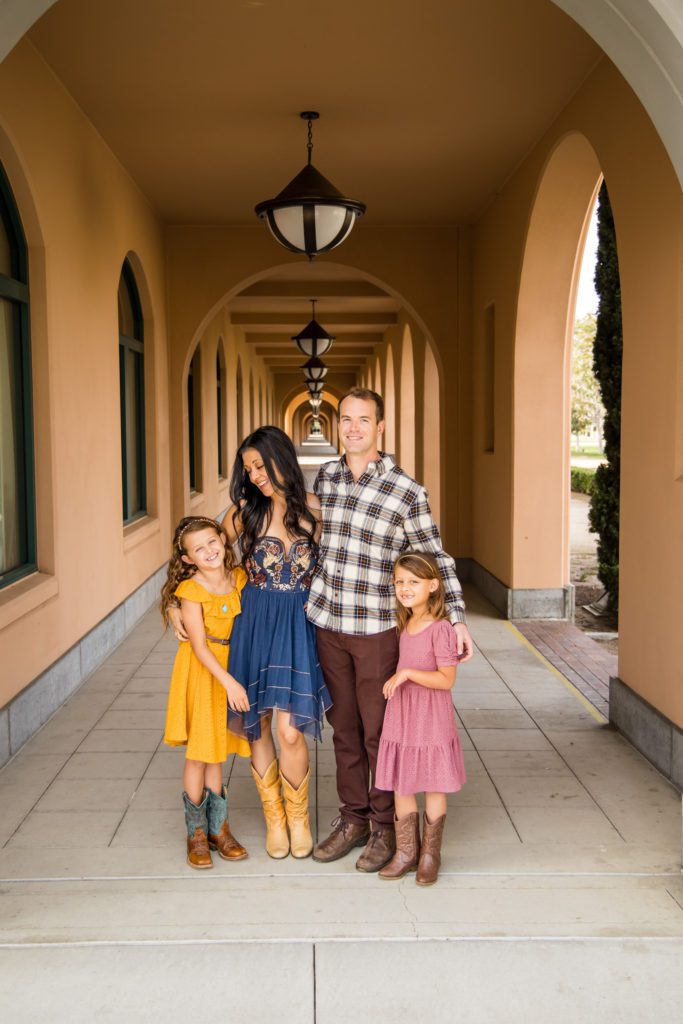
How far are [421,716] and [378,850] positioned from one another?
1.80ft

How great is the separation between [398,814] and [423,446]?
28.9 ft

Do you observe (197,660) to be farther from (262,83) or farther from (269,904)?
Result: (262,83)

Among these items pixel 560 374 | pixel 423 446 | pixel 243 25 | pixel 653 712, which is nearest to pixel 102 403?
pixel 243 25

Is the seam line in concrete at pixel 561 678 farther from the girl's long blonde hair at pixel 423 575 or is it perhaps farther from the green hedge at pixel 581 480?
the green hedge at pixel 581 480

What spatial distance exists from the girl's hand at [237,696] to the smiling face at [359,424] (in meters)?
0.87

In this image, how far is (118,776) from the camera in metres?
4.45

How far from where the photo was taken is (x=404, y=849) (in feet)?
11.2

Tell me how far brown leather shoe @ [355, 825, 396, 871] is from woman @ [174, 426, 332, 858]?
0.29 m

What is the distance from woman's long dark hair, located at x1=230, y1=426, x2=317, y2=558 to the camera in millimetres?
3387

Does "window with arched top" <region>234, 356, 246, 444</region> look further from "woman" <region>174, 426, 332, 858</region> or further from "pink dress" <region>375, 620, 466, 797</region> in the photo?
"pink dress" <region>375, 620, 466, 797</region>

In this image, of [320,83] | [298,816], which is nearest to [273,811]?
[298,816]

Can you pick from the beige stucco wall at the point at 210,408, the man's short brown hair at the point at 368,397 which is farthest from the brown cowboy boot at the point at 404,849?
the beige stucco wall at the point at 210,408

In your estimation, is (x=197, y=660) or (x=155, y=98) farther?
(x=155, y=98)

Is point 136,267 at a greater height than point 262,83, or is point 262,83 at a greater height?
point 262,83
